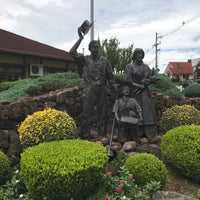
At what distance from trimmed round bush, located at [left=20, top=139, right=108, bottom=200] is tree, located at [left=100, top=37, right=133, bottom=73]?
1735cm

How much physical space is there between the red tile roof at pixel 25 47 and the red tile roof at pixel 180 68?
45983 mm

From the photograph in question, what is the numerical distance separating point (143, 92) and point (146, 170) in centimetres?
248

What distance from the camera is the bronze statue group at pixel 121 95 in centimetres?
586

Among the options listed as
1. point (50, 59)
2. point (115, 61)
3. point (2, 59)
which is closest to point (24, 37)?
point (50, 59)

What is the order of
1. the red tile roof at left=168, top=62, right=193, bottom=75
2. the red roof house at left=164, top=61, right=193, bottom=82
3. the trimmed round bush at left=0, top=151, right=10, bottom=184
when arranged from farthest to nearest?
the red tile roof at left=168, top=62, right=193, bottom=75
the red roof house at left=164, top=61, right=193, bottom=82
the trimmed round bush at left=0, top=151, right=10, bottom=184

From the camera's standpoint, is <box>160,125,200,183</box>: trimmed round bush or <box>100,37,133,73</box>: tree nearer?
<box>160,125,200,183</box>: trimmed round bush

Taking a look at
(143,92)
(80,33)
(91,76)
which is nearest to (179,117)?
(143,92)

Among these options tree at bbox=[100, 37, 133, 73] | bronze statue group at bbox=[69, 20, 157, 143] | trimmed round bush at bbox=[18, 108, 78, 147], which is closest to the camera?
trimmed round bush at bbox=[18, 108, 78, 147]

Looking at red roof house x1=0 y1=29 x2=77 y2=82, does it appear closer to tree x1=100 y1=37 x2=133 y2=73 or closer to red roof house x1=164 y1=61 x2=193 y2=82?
tree x1=100 y1=37 x2=133 y2=73

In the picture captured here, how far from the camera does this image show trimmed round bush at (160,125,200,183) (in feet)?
15.3

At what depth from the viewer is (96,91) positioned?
6.01 metres

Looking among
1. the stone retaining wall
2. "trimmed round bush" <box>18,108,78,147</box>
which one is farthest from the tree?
"trimmed round bush" <box>18,108,78,147</box>

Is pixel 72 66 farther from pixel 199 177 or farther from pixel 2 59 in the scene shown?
pixel 199 177

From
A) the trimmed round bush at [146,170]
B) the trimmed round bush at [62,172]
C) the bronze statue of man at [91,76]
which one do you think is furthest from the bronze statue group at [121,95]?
the trimmed round bush at [62,172]
